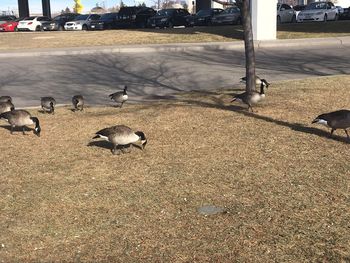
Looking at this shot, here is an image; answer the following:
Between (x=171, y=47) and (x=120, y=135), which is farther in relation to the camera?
(x=171, y=47)

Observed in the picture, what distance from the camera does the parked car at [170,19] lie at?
41000 mm

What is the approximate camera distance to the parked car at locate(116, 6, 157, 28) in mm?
42312

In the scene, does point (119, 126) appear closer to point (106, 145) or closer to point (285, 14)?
point (106, 145)

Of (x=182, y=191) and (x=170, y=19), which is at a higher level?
(x=170, y=19)

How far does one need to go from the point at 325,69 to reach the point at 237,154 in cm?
1023

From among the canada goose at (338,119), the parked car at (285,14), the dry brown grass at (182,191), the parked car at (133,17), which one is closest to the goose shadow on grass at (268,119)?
the dry brown grass at (182,191)

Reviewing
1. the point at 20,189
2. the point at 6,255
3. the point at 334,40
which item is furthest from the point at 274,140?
the point at 334,40

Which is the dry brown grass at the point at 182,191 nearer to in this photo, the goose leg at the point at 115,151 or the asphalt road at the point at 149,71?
the goose leg at the point at 115,151

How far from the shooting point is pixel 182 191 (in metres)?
5.69

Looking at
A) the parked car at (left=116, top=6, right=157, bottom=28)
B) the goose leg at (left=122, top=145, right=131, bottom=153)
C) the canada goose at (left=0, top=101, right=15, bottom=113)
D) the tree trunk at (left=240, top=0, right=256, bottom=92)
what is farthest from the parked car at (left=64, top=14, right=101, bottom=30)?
the goose leg at (left=122, top=145, right=131, bottom=153)

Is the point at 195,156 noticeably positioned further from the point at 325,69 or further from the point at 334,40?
the point at 334,40

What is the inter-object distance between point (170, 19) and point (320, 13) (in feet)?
42.0

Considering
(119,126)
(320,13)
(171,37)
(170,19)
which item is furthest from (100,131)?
Result: (320,13)

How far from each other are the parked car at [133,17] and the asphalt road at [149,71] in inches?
804
